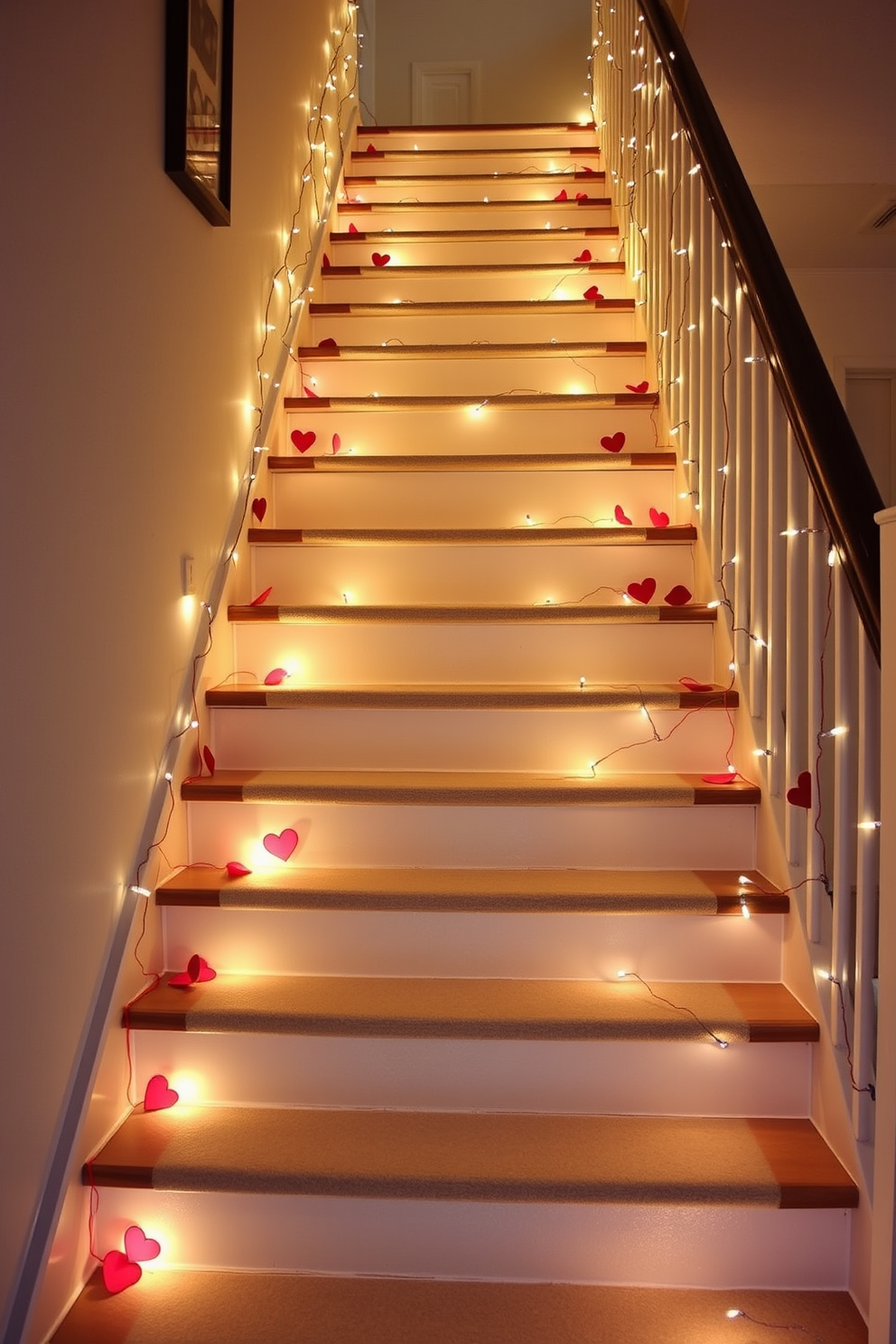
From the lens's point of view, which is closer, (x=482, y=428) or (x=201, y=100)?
(x=201, y=100)

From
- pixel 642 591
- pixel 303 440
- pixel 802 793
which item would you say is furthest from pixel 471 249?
pixel 802 793

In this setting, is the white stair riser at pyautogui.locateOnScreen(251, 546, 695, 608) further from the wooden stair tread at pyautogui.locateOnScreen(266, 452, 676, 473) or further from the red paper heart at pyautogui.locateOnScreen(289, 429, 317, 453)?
the red paper heart at pyautogui.locateOnScreen(289, 429, 317, 453)

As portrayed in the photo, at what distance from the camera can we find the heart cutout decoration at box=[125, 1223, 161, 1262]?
1528 millimetres

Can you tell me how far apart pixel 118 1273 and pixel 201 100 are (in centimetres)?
222

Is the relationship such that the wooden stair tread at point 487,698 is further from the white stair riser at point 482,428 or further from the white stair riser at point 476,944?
the white stair riser at point 482,428

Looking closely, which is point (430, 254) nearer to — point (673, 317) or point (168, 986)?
point (673, 317)

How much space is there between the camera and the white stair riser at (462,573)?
2.47 metres

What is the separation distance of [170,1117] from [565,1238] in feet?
2.27

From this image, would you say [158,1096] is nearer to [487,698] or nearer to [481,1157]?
[481,1157]

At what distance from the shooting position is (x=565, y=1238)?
151 cm

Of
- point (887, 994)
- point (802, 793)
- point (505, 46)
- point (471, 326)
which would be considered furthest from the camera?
point (505, 46)

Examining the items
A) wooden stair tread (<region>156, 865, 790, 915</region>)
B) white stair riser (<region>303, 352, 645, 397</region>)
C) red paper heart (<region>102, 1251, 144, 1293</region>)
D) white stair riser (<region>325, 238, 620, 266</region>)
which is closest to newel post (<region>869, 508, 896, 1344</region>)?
wooden stair tread (<region>156, 865, 790, 915</region>)

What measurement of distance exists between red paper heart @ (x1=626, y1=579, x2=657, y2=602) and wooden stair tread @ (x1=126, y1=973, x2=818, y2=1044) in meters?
1.00

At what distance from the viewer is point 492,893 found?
183cm
